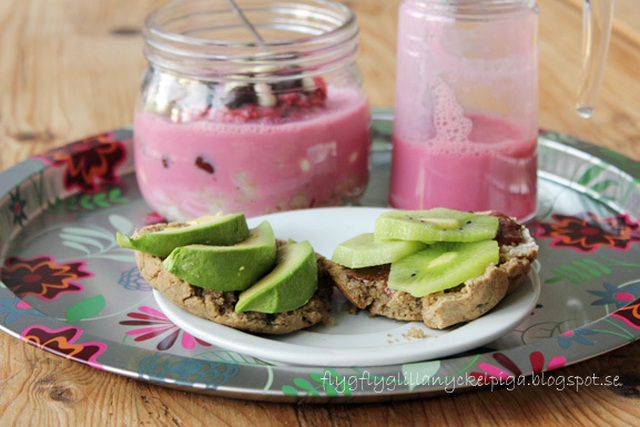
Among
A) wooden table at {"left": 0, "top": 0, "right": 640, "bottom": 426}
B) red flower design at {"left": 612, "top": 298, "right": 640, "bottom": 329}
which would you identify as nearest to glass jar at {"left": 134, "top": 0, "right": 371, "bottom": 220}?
wooden table at {"left": 0, "top": 0, "right": 640, "bottom": 426}

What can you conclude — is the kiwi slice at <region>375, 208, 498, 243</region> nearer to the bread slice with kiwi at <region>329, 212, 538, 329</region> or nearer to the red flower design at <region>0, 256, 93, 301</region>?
the bread slice with kiwi at <region>329, 212, 538, 329</region>

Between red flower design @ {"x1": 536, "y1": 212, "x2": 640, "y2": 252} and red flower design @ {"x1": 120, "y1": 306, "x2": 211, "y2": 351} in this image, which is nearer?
red flower design @ {"x1": 120, "y1": 306, "x2": 211, "y2": 351}

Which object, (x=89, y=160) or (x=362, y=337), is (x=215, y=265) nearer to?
(x=362, y=337)

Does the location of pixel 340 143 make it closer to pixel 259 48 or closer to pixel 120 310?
pixel 259 48

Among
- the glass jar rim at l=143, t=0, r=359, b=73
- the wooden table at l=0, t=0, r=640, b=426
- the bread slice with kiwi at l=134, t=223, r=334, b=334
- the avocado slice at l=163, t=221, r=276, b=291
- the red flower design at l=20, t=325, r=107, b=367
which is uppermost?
the glass jar rim at l=143, t=0, r=359, b=73

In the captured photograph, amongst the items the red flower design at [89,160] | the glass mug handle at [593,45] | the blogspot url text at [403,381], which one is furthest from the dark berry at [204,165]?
the glass mug handle at [593,45]

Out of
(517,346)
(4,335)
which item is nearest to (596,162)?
(517,346)
